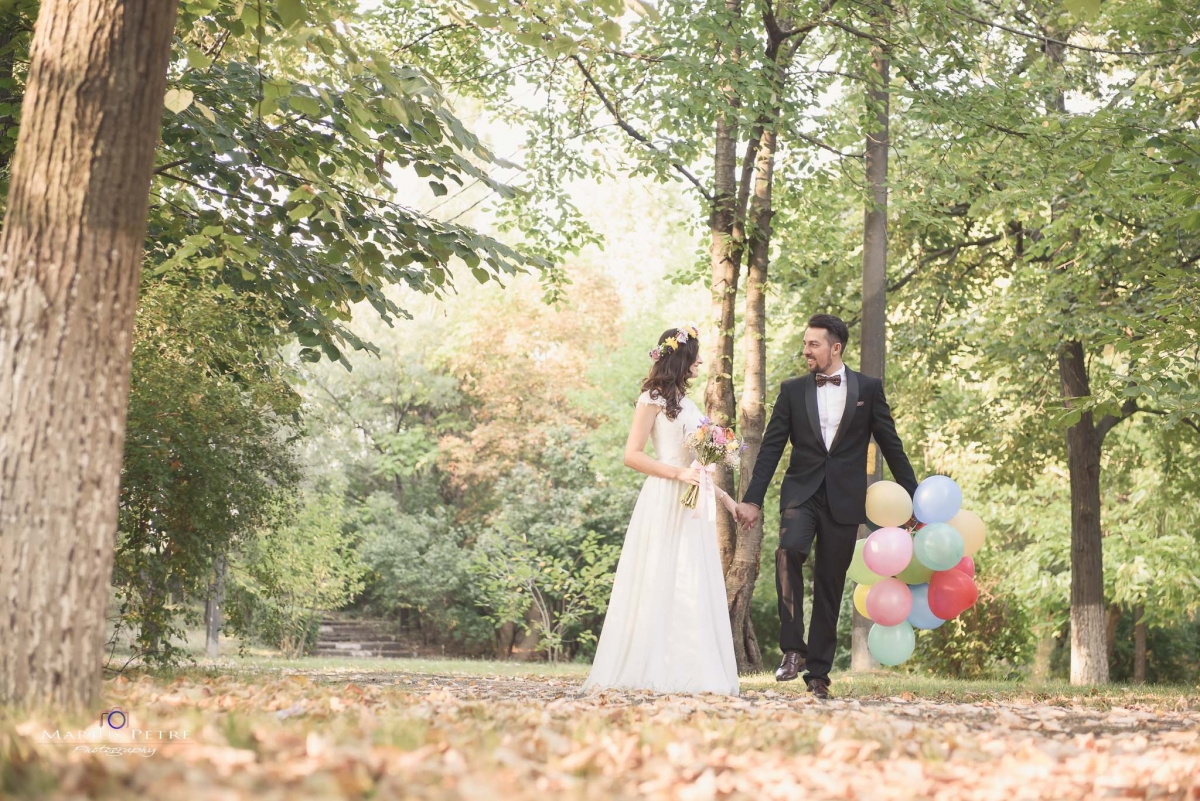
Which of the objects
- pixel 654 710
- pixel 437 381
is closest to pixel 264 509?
pixel 654 710

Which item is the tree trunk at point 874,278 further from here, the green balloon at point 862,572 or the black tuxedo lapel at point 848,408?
the black tuxedo lapel at point 848,408

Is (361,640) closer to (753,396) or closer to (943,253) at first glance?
(753,396)

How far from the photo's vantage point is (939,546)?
6559 millimetres

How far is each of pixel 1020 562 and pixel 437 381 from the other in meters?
14.5

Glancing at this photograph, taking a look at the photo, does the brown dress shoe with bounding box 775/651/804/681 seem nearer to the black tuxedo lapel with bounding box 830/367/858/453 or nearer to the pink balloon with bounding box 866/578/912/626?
the pink balloon with bounding box 866/578/912/626

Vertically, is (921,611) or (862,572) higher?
(862,572)

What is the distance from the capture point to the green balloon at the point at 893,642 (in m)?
6.82

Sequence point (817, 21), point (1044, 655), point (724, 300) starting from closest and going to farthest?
1. point (817, 21)
2. point (724, 300)
3. point (1044, 655)

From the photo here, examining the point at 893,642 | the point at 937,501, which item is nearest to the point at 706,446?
the point at 937,501

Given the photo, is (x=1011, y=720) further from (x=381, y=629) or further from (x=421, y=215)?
(x=381, y=629)

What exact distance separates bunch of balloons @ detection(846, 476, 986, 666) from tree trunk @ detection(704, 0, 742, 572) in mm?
4167

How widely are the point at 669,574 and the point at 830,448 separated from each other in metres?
1.28

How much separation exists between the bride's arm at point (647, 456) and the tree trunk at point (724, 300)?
4.22 m

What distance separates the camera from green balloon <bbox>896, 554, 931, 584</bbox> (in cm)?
684
